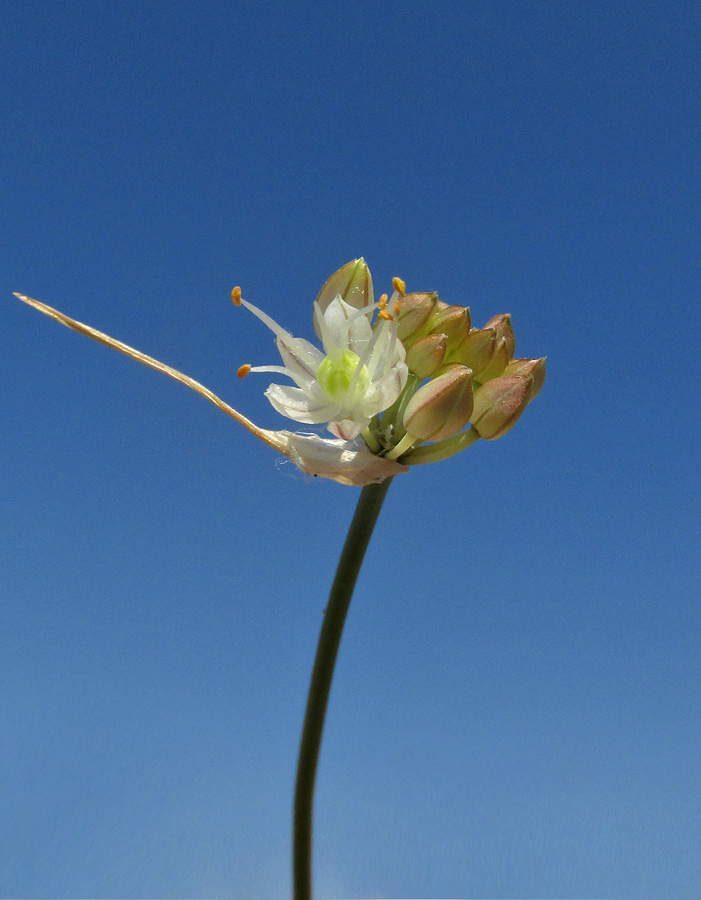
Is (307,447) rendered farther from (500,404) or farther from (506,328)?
(506,328)

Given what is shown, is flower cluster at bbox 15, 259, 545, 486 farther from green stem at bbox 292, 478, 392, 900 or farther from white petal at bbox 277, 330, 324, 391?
green stem at bbox 292, 478, 392, 900

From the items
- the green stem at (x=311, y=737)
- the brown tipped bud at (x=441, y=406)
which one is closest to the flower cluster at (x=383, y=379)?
the brown tipped bud at (x=441, y=406)

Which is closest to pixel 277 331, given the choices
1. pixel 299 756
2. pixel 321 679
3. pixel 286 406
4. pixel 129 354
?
pixel 286 406

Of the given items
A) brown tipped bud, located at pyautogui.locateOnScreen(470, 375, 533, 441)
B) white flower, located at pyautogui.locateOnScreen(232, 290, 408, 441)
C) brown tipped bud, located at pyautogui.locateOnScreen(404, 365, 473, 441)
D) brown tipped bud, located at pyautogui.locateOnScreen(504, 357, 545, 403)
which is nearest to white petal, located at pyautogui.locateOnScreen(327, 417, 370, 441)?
white flower, located at pyautogui.locateOnScreen(232, 290, 408, 441)

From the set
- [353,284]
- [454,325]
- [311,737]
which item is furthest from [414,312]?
[311,737]

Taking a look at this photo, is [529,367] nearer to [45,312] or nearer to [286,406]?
[286,406]
